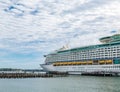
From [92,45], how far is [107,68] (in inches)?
501

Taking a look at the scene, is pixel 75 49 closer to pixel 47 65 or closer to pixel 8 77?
pixel 47 65

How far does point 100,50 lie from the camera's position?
89.2m

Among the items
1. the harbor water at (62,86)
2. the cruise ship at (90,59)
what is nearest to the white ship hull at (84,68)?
the cruise ship at (90,59)

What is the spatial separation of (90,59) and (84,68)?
11.5 ft

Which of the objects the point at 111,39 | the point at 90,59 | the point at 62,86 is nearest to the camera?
the point at 62,86

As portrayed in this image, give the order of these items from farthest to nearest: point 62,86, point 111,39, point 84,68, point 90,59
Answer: point 90,59
point 84,68
point 111,39
point 62,86

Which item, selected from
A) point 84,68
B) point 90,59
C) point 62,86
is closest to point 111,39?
point 90,59

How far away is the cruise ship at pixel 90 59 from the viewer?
8369 centimetres

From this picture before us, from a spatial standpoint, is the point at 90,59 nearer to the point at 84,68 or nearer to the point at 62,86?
the point at 84,68

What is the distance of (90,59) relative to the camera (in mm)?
91875

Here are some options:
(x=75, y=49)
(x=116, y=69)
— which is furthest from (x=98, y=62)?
(x=75, y=49)

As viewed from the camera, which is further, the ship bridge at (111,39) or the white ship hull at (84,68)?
the ship bridge at (111,39)

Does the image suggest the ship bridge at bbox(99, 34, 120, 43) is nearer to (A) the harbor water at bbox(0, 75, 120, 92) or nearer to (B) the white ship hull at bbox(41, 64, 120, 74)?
(B) the white ship hull at bbox(41, 64, 120, 74)

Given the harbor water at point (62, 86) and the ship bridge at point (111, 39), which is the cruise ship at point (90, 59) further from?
the harbor water at point (62, 86)
